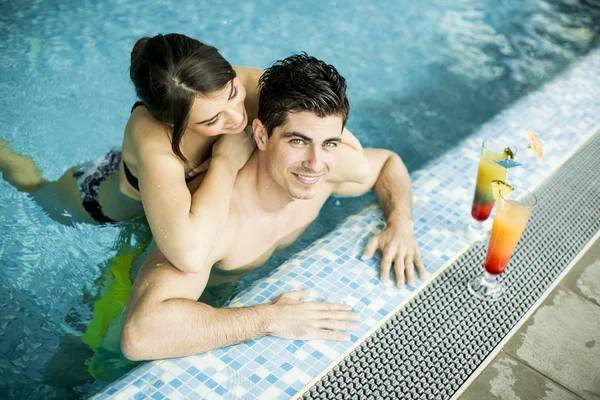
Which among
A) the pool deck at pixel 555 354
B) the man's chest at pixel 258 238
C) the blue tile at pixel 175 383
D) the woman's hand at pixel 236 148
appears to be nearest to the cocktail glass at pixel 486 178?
the pool deck at pixel 555 354

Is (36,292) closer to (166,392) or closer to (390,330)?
(166,392)

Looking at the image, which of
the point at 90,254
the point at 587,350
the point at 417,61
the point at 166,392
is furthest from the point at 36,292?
the point at 417,61

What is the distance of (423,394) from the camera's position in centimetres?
222

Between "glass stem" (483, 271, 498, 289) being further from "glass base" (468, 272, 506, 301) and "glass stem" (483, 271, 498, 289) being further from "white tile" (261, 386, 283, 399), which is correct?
"white tile" (261, 386, 283, 399)

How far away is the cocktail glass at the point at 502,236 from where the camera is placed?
2.39 m

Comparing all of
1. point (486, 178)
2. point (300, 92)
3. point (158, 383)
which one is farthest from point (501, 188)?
point (158, 383)

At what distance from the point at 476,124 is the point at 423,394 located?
3.00 metres

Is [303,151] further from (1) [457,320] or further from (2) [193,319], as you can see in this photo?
(1) [457,320]

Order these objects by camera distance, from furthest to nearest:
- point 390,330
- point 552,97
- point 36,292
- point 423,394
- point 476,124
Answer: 1. point 476,124
2. point 552,97
3. point 36,292
4. point 390,330
5. point 423,394

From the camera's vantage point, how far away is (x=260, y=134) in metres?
2.61

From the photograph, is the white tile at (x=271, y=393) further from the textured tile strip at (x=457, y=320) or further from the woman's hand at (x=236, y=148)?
the woman's hand at (x=236, y=148)

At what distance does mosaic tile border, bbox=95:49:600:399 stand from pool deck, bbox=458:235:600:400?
0.44 meters

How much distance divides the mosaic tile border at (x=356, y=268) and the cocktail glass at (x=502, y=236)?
222 millimetres

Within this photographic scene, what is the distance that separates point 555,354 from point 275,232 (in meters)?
1.31
